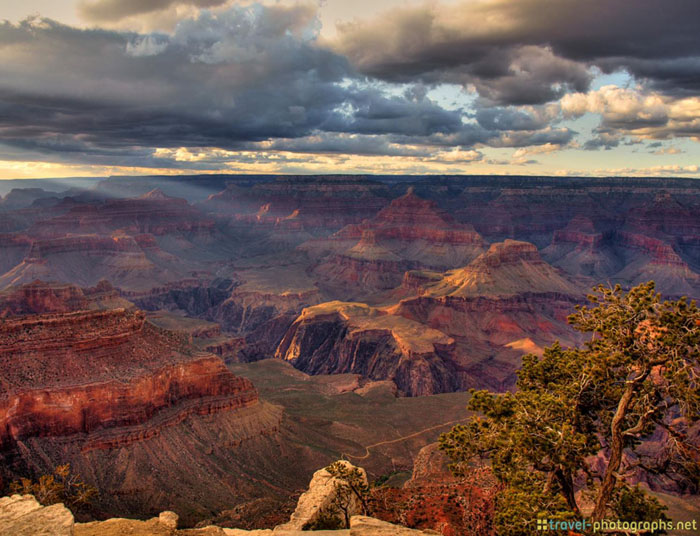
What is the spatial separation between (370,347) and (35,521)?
4693 inches

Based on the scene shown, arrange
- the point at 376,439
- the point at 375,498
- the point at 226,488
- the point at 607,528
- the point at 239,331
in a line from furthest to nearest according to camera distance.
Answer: the point at 239,331
the point at 376,439
the point at 226,488
the point at 375,498
the point at 607,528

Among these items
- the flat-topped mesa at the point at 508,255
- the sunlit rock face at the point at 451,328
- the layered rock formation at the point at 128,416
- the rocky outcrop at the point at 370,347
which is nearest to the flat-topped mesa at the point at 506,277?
the flat-topped mesa at the point at 508,255

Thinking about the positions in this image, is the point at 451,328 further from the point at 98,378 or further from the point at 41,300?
the point at 98,378

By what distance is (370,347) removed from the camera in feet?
457

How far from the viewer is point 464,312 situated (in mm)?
154500

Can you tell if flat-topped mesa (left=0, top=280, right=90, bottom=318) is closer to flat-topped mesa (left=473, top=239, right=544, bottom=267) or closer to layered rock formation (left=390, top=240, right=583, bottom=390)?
layered rock formation (left=390, top=240, right=583, bottom=390)

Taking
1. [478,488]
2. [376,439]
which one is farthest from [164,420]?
[478,488]

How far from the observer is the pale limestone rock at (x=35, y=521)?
2108 cm

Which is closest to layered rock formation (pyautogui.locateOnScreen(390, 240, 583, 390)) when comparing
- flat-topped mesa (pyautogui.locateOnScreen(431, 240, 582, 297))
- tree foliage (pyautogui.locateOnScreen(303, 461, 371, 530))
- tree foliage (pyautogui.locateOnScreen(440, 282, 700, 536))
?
flat-topped mesa (pyautogui.locateOnScreen(431, 240, 582, 297))

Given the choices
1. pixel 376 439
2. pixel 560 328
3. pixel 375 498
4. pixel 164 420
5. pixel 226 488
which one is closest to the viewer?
pixel 375 498

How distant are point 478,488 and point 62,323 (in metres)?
50.0

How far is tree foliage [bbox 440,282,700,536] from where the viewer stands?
80.2 ft

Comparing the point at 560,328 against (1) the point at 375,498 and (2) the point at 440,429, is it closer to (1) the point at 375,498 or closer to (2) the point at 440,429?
(2) the point at 440,429

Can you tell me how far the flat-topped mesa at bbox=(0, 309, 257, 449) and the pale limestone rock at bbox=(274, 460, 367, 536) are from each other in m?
26.0
